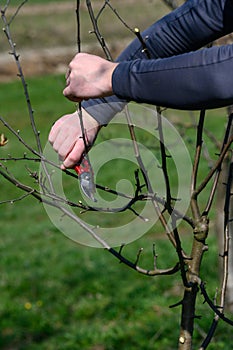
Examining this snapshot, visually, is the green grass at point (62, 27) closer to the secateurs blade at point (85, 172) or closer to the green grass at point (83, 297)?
the green grass at point (83, 297)

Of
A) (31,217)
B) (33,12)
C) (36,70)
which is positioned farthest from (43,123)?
(33,12)

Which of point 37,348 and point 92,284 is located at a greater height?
point 92,284

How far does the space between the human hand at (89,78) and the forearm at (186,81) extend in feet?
0.19

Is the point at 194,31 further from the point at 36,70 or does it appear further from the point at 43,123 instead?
the point at 36,70

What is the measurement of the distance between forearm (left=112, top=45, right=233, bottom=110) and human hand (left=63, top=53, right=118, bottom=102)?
6cm

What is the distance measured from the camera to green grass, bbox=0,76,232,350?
Result: 15.5ft

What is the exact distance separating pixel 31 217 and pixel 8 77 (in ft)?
36.9

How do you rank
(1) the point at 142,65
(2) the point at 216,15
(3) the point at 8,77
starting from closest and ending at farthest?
(1) the point at 142,65, (2) the point at 216,15, (3) the point at 8,77

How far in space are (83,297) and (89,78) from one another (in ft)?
13.5

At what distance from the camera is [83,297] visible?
5.65 metres

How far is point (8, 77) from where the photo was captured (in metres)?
19.8

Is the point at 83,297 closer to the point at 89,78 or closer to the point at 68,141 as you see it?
the point at 68,141

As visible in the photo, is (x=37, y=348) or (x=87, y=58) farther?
(x=37, y=348)

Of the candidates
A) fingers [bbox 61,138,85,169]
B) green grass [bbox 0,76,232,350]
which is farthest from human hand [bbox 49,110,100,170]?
green grass [bbox 0,76,232,350]
